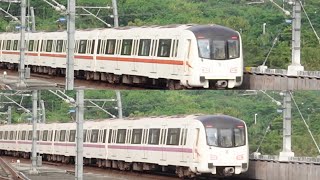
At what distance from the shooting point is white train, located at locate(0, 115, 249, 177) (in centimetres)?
2253

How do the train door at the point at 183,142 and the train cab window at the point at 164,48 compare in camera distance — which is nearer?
the train door at the point at 183,142

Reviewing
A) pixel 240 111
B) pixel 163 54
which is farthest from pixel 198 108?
pixel 163 54

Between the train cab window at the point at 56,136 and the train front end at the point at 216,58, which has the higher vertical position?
the train front end at the point at 216,58

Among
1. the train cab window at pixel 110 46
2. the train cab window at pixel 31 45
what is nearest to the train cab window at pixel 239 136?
the train cab window at pixel 110 46

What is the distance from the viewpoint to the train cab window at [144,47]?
24.6 meters

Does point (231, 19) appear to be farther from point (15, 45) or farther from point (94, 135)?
point (94, 135)

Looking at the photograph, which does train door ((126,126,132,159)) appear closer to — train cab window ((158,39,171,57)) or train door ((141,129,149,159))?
train door ((141,129,149,159))

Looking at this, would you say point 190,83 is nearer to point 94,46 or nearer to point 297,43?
point 297,43

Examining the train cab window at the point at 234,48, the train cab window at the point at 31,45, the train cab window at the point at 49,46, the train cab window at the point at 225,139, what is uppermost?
the train cab window at the point at 234,48

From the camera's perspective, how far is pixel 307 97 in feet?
126

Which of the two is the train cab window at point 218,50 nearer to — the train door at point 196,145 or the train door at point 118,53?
the train door at point 196,145

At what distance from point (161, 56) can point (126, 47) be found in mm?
2519

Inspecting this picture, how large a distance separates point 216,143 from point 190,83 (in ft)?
4.24

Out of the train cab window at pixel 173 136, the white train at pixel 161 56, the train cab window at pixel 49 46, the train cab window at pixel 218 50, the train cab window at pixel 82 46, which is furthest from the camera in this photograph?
the train cab window at pixel 49 46
